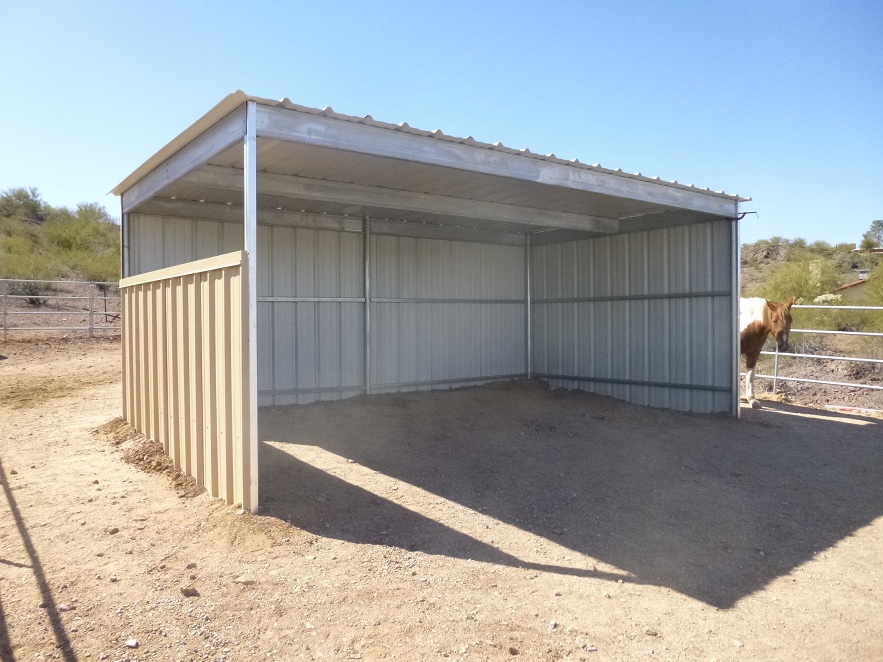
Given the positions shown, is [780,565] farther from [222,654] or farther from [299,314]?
[299,314]

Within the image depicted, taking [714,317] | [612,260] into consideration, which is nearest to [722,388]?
[714,317]

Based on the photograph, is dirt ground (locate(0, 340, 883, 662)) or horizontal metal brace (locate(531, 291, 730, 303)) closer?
dirt ground (locate(0, 340, 883, 662))

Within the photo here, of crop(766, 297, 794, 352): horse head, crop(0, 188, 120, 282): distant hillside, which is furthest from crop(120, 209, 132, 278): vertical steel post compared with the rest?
crop(0, 188, 120, 282): distant hillside

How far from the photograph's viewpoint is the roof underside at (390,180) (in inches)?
205

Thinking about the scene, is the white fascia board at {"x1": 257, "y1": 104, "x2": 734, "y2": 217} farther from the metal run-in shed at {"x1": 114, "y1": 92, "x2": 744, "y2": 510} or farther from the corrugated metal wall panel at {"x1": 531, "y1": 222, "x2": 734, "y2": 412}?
the corrugated metal wall panel at {"x1": 531, "y1": 222, "x2": 734, "y2": 412}

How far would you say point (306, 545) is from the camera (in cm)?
424

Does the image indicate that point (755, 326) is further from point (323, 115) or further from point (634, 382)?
point (323, 115)

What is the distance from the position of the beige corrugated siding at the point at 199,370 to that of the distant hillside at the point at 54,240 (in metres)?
16.5

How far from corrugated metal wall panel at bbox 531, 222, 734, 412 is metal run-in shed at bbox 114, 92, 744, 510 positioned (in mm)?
31

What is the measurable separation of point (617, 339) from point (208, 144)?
23.6 ft

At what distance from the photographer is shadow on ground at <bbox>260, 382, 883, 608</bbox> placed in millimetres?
4469

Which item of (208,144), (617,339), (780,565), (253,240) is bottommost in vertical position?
(780,565)

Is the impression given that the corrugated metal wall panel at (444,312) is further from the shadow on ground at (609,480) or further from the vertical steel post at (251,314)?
the vertical steel post at (251,314)

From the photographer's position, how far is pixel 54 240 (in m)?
26.3
